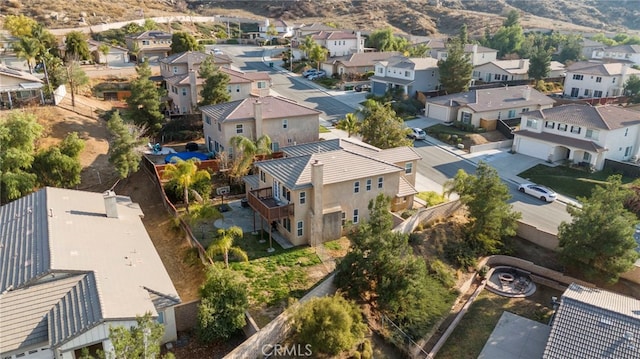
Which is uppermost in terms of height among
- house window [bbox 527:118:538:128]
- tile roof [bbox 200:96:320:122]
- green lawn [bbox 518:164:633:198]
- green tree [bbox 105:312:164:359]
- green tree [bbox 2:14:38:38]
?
green tree [bbox 2:14:38:38]

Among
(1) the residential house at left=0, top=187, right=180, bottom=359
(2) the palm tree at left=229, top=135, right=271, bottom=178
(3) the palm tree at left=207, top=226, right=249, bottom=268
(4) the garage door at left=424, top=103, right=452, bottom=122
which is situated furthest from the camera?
(4) the garage door at left=424, top=103, right=452, bottom=122

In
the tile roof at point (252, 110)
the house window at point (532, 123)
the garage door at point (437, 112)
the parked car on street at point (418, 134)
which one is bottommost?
the parked car on street at point (418, 134)

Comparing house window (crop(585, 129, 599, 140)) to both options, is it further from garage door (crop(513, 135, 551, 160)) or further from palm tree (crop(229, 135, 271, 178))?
palm tree (crop(229, 135, 271, 178))

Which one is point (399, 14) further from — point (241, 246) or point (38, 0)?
point (241, 246)

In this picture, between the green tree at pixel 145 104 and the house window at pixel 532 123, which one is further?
the house window at pixel 532 123

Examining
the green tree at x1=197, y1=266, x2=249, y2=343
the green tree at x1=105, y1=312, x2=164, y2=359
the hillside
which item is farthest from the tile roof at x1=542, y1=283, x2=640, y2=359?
the hillside

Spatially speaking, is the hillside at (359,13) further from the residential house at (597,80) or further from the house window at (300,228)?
the house window at (300,228)

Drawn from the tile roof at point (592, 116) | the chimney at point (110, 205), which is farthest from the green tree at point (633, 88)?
the chimney at point (110, 205)
